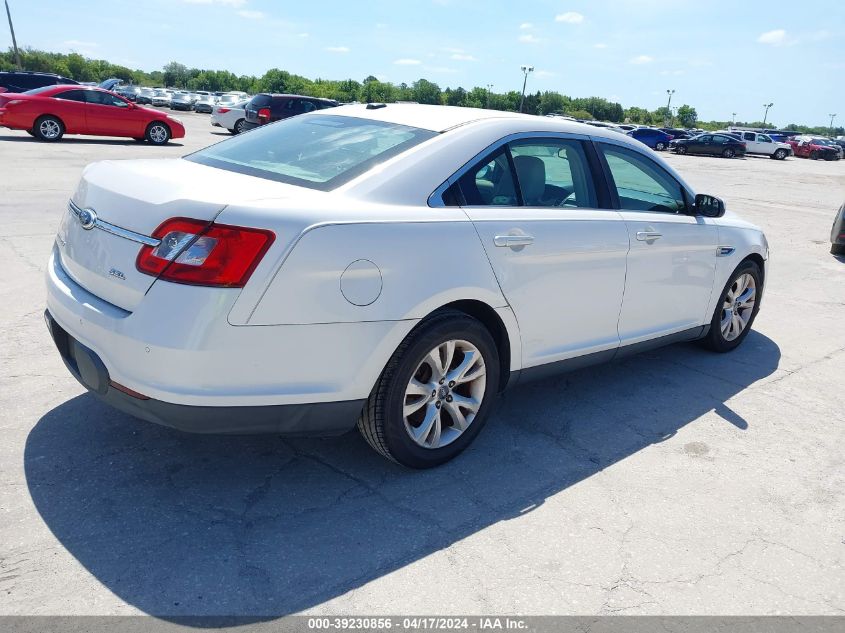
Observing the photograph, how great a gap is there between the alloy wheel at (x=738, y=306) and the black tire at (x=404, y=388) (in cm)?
278

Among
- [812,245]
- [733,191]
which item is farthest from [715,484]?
[733,191]

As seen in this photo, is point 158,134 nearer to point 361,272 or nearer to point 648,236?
point 648,236

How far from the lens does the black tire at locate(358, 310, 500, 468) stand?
3027 mm

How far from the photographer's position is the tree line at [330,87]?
272 ft

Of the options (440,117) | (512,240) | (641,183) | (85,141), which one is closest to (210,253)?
(512,240)

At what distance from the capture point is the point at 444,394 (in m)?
3.30

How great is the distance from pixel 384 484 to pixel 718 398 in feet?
8.33

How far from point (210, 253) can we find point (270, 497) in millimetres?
1124

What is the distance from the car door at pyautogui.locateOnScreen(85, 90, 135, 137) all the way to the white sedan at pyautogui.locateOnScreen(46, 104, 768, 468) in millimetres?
16290

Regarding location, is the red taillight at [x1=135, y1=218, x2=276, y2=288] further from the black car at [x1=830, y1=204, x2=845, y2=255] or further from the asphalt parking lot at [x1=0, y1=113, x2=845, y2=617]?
the black car at [x1=830, y1=204, x2=845, y2=255]

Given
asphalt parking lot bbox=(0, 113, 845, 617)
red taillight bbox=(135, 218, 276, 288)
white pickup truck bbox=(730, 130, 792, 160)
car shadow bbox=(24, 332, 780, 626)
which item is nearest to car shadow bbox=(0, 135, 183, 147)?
asphalt parking lot bbox=(0, 113, 845, 617)

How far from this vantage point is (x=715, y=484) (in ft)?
11.5

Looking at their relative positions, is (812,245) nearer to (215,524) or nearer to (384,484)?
(384,484)

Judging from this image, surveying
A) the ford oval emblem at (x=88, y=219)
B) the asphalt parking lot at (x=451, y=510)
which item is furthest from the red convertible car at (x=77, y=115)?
the ford oval emblem at (x=88, y=219)
